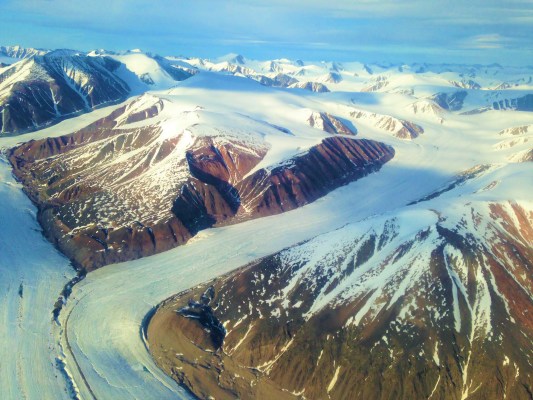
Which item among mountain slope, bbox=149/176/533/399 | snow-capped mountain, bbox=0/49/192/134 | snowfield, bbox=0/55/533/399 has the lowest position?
snowfield, bbox=0/55/533/399

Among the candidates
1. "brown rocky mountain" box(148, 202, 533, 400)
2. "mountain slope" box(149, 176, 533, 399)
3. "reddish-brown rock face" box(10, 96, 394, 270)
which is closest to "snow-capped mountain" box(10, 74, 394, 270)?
"reddish-brown rock face" box(10, 96, 394, 270)

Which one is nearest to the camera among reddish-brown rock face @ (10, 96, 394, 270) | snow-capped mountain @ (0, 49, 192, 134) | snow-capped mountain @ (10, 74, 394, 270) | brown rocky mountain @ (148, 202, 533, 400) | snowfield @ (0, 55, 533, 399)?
brown rocky mountain @ (148, 202, 533, 400)

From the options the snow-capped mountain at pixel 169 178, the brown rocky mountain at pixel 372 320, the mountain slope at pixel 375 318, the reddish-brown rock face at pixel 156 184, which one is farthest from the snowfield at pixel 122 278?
the mountain slope at pixel 375 318

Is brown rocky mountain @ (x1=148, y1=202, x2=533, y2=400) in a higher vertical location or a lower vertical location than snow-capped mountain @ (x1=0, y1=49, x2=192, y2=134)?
lower

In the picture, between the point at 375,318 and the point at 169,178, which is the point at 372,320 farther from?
the point at 169,178

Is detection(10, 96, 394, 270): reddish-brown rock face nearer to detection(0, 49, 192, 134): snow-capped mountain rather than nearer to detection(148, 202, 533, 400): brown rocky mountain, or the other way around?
detection(148, 202, 533, 400): brown rocky mountain

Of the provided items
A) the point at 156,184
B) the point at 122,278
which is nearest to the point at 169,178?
the point at 156,184
